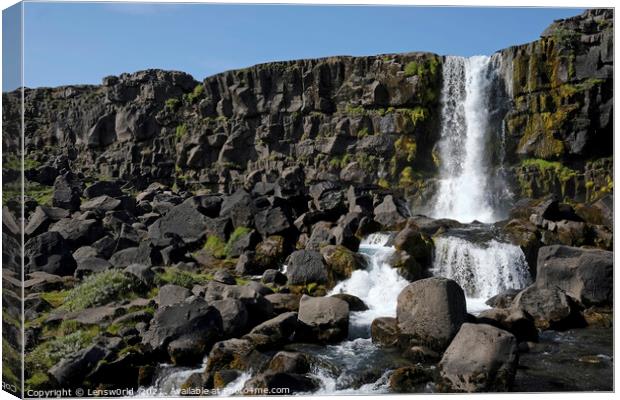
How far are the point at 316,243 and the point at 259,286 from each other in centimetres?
546

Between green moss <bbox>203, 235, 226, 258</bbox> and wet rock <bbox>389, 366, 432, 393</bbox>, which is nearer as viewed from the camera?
wet rock <bbox>389, 366, 432, 393</bbox>

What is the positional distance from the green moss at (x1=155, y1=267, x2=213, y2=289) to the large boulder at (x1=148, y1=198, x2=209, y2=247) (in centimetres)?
482

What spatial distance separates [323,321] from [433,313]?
8.17ft

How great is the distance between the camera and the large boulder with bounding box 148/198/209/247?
74.8 ft

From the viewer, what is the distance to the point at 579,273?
14.8 meters

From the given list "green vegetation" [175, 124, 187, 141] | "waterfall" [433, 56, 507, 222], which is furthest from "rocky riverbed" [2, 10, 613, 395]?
"green vegetation" [175, 124, 187, 141]

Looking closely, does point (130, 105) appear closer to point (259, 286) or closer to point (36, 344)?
point (259, 286)

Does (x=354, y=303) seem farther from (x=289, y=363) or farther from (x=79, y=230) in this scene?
(x=79, y=230)

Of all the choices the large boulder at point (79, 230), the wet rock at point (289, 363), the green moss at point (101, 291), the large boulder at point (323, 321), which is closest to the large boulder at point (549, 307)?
the large boulder at point (323, 321)

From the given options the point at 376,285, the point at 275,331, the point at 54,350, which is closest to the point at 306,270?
the point at 376,285

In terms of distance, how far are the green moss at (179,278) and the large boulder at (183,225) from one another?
4.82 m

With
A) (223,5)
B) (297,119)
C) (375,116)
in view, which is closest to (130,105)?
(297,119)

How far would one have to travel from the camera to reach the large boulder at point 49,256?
17422 millimetres

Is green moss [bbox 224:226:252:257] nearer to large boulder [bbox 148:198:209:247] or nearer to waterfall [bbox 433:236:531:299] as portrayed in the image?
large boulder [bbox 148:198:209:247]
